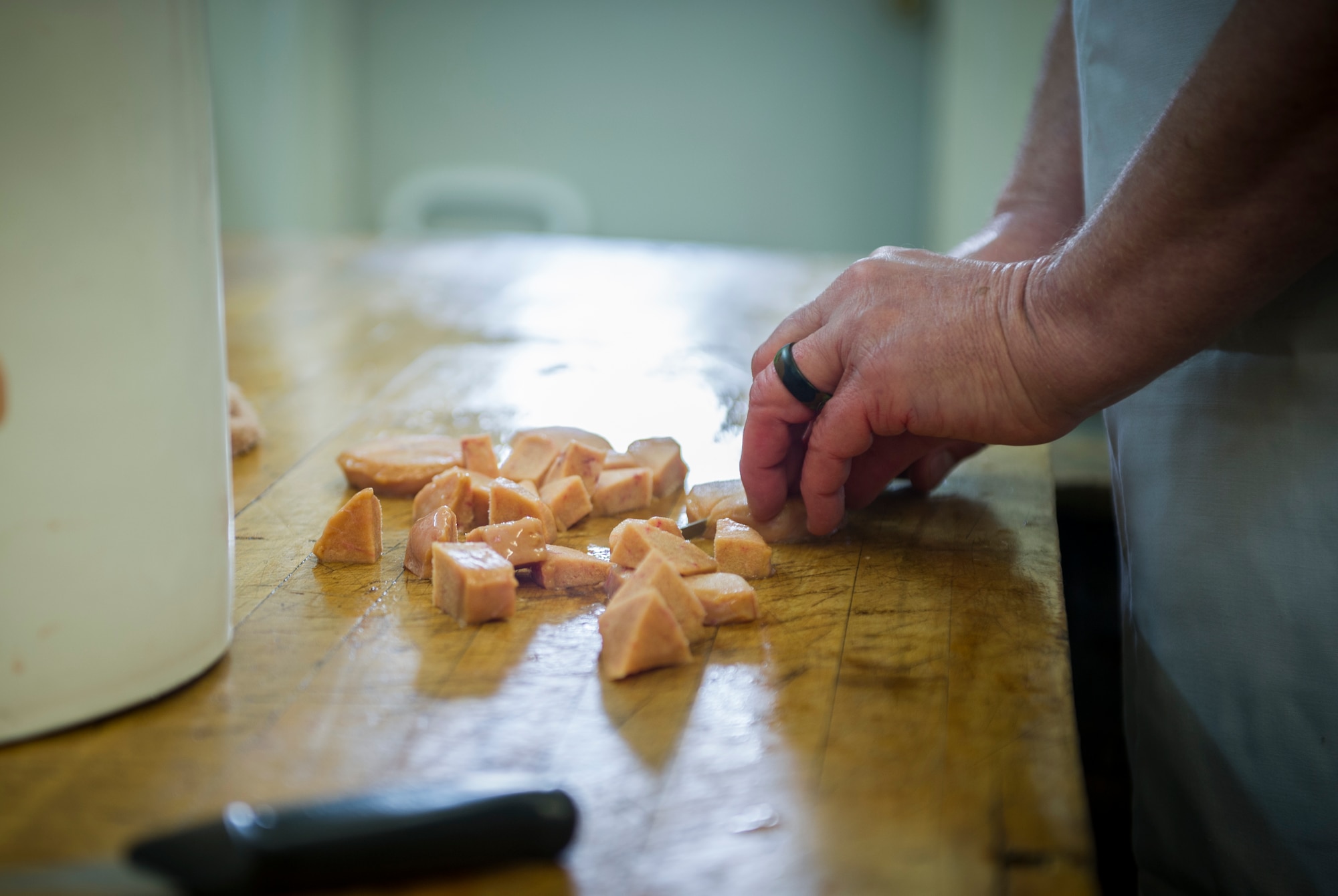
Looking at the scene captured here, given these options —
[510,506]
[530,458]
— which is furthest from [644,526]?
[530,458]

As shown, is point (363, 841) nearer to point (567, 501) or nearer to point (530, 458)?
point (567, 501)

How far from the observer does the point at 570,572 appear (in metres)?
1.05

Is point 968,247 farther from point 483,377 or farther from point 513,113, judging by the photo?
point 513,113

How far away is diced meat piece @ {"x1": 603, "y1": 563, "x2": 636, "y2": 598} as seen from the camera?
1.01m

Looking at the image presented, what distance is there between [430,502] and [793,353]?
1.46 ft

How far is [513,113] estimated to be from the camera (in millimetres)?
5230

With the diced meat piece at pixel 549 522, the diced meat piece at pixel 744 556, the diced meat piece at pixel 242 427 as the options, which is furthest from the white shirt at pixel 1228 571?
the diced meat piece at pixel 242 427

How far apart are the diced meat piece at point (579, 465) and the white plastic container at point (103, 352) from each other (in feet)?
1.69

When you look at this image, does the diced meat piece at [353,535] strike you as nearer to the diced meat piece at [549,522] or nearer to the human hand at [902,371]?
the diced meat piece at [549,522]

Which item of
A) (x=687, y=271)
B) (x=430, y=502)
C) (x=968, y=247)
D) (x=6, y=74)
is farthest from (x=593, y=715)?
(x=687, y=271)

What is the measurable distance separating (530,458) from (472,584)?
407mm

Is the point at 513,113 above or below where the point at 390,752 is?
above

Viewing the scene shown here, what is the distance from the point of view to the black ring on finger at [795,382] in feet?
3.69

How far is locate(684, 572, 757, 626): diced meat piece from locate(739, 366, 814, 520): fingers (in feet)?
0.67
